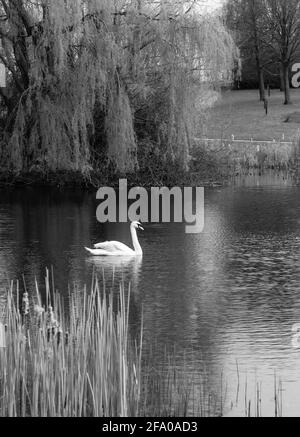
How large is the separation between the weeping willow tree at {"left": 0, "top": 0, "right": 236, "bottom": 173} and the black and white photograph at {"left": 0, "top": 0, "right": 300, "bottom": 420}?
0.06 meters

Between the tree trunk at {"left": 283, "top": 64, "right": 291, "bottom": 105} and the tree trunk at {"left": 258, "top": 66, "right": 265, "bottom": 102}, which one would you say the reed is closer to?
the tree trunk at {"left": 283, "top": 64, "right": 291, "bottom": 105}

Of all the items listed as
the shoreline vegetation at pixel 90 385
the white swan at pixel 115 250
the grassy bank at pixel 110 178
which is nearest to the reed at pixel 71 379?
the shoreline vegetation at pixel 90 385

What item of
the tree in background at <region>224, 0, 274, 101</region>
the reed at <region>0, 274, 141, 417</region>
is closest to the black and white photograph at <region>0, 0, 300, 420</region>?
the reed at <region>0, 274, 141, 417</region>

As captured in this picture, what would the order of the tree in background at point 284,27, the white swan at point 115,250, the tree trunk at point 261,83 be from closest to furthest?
the white swan at point 115,250
the tree in background at point 284,27
the tree trunk at point 261,83

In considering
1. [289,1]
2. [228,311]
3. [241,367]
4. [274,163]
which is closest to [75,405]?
[241,367]

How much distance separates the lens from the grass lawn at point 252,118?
52.1m

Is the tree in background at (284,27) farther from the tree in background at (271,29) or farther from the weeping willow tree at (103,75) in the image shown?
the weeping willow tree at (103,75)

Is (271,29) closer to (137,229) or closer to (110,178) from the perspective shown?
(110,178)

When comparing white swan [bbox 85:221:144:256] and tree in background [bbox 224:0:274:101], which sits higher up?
tree in background [bbox 224:0:274:101]

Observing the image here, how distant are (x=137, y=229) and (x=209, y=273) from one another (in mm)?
6195

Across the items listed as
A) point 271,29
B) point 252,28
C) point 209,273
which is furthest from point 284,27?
point 209,273

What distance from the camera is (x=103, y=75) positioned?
95.9ft

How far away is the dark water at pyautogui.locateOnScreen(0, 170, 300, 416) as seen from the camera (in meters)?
11.0

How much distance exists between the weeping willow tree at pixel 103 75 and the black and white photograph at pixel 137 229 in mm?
56
